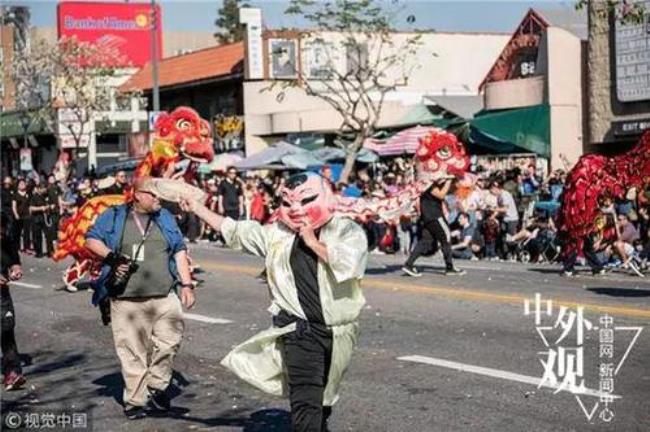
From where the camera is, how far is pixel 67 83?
50250 millimetres

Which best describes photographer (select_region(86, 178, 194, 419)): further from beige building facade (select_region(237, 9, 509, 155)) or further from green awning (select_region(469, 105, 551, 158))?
beige building facade (select_region(237, 9, 509, 155))

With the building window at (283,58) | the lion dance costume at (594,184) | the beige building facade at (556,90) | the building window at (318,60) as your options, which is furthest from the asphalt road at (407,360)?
the building window at (283,58)

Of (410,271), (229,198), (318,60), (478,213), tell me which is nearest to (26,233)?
(229,198)

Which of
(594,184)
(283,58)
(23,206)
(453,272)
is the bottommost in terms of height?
(453,272)

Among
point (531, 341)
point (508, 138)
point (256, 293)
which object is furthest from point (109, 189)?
point (508, 138)

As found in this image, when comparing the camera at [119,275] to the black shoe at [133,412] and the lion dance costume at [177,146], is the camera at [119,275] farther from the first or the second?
the lion dance costume at [177,146]

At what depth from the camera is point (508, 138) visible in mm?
31141

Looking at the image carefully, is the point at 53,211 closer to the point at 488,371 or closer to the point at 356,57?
the point at 488,371

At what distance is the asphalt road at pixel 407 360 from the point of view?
8.79 m

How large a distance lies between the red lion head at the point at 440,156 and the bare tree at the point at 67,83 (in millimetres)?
33304

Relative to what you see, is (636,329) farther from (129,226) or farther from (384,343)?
(129,226)

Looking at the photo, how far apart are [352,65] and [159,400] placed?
40194mm

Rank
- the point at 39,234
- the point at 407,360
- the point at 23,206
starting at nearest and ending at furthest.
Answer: the point at 407,360, the point at 39,234, the point at 23,206

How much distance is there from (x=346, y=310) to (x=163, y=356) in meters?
2.36
